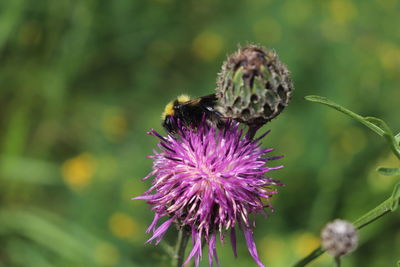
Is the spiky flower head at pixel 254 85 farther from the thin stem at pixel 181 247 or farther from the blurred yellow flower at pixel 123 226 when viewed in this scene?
the blurred yellow flower at pixel 123 226

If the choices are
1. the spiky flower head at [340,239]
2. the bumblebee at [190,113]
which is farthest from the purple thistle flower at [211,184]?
the spiky flower head at [340,239]

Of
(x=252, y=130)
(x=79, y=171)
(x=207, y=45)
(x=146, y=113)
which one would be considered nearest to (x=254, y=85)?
(x=252, y=130)

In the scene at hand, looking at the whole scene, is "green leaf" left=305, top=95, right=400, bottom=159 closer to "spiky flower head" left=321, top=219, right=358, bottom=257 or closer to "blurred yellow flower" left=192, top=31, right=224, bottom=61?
"spiky flower head" left=321, top=219, right=358, bottom=257

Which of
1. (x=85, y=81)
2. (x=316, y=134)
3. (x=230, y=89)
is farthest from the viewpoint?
(x=85, y=81)

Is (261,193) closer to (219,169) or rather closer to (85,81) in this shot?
(219,169)

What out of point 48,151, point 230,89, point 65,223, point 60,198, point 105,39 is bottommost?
point 230,89

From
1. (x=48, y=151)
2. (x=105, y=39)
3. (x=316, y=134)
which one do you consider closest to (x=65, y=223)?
(x=48, y=151)
